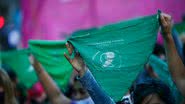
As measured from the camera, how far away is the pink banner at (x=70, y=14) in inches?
319

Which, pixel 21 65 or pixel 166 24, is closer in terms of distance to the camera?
pixel 166 24

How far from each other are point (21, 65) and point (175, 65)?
11.3ft

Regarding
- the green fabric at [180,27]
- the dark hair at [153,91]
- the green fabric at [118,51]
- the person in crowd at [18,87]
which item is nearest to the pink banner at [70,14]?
the green fabric at [180,27]

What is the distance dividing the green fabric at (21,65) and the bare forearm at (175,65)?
3.07 meters

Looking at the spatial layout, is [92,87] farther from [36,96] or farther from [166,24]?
[36,96]

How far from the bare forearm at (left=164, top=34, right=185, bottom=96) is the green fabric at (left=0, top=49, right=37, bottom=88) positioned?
3.07 meters


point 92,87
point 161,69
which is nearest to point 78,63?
point 92,87

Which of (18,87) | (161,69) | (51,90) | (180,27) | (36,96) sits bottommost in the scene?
(36,96)

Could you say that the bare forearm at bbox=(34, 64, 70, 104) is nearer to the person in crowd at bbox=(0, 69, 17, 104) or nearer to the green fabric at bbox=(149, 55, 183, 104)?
the person in crowd at bbox=(0, 69, 17, 104)

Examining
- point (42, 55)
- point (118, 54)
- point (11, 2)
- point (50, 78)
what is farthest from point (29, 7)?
point (11, 2)

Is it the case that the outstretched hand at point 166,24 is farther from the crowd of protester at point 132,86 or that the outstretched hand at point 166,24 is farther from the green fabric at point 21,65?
the green fabric at point 21,65

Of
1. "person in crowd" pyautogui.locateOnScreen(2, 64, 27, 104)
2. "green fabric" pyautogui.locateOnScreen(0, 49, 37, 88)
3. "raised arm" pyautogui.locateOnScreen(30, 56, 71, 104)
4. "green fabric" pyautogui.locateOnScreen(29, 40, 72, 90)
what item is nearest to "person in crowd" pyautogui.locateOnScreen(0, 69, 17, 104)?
"raised arm" pyautogui.locateOnScreen(30, 56, 71, 104)

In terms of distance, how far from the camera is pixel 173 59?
450 centimetres

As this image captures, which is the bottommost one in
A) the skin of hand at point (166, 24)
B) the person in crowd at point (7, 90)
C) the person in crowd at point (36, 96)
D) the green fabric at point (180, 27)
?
the person in crowd at point (36, 96)
